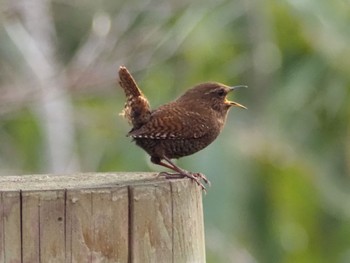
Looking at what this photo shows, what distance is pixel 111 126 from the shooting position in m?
7.97

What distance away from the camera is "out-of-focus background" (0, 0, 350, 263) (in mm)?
6645

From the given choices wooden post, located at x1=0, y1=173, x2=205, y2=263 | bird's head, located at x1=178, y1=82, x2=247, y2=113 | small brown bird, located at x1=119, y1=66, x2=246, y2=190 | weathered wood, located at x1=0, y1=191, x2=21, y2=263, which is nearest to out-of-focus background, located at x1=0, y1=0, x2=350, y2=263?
bird's head, located at x1=178, y1=82, x2=247, y2=113

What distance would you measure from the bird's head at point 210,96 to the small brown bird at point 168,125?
23 mm

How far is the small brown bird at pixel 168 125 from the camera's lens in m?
4.50

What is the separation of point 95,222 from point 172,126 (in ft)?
3.81

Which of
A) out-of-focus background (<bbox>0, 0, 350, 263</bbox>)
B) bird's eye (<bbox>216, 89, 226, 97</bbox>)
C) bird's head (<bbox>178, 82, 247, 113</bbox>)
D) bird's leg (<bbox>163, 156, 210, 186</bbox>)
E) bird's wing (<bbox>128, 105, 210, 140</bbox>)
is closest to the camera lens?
bird's leg (<bbox>163, 156, 210, 186</bbox>)

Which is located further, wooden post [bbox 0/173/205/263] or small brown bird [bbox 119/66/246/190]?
small brown bird [bbox 119/66/246/190]

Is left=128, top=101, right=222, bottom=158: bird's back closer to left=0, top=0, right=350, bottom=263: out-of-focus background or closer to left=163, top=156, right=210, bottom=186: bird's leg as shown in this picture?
left=163, top=156, right=210, bottom=186: bird's leg

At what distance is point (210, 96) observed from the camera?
16.0ft

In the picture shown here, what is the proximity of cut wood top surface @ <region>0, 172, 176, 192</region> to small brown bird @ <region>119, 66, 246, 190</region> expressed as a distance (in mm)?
454

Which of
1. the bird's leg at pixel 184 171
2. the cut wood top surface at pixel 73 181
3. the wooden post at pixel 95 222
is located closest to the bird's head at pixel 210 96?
the bird's leg at pixel 184 171

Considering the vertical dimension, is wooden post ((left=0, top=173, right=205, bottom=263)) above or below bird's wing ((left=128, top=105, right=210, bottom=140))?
below

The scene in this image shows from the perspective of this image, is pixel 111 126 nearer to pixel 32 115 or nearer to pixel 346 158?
pixel 32 115

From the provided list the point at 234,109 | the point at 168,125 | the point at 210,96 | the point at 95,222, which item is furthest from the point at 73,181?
the point at 234,109
